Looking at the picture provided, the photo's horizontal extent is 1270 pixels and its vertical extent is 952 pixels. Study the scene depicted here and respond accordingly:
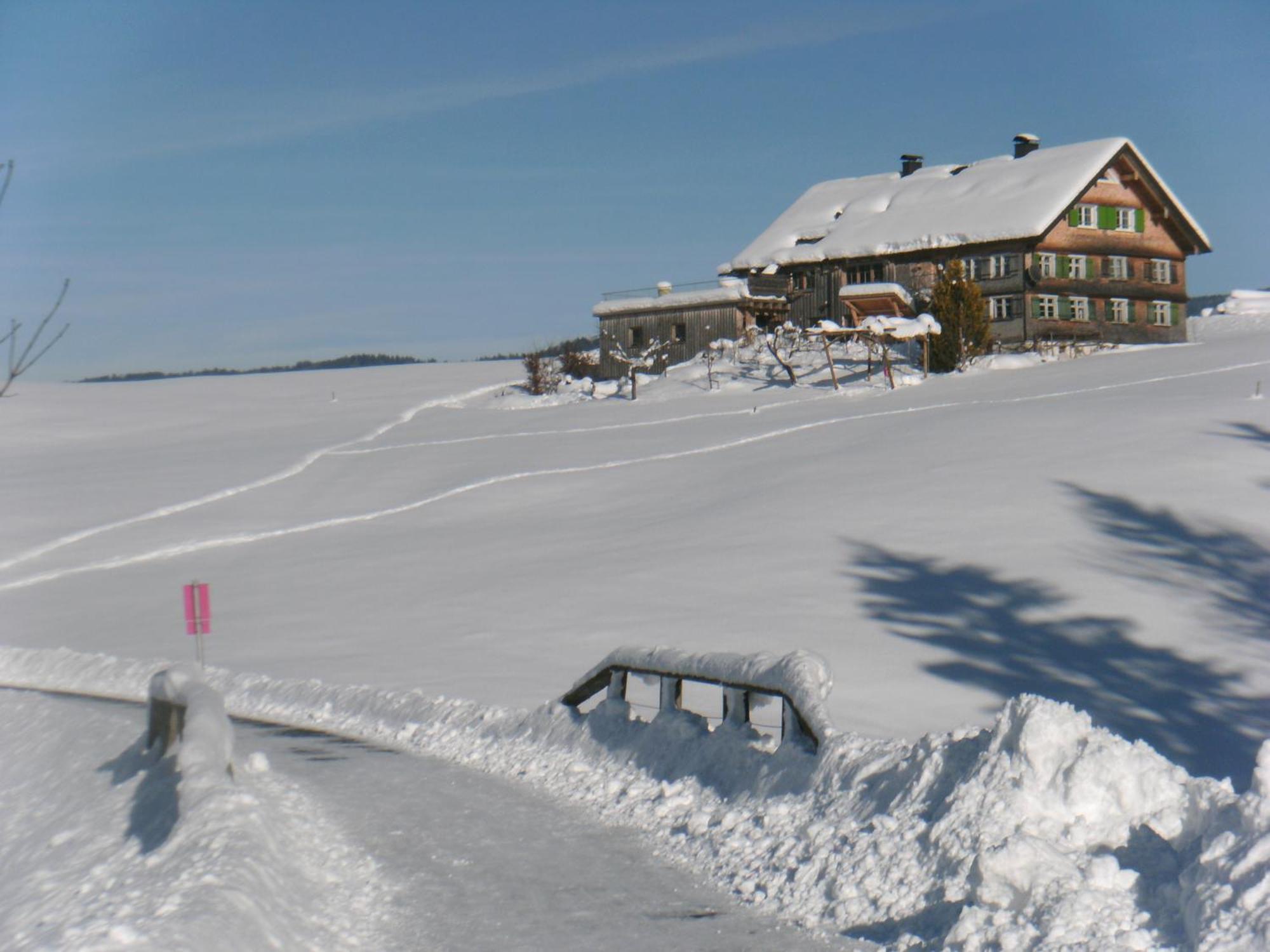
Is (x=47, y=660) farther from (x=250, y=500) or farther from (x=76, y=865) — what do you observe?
(x=250, y=500)

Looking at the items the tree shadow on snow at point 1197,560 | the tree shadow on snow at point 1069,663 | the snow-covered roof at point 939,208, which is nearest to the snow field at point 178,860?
the tree shadow on snow at point 1069,663

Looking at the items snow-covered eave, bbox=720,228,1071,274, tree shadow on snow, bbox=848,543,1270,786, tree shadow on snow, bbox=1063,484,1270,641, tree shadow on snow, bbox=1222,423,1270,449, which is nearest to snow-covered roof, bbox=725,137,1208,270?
snow-covered eave, bbox=720,228,1071,274

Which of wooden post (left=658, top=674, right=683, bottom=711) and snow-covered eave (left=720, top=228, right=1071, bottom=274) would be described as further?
snow-covered eave (left=720, top=228, right=1071, bottom=274)

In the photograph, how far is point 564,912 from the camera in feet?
25.0

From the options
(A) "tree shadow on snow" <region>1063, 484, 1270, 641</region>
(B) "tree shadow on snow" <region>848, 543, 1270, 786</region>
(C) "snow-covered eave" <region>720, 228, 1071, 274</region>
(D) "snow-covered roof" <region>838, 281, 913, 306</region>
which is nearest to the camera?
(B) "tree shadow on snow" <region>848, 543, 1270, 786</region>

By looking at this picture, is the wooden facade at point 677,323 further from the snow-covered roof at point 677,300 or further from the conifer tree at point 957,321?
the conifer tree at point 957,321

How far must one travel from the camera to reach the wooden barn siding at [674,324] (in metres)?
62.1

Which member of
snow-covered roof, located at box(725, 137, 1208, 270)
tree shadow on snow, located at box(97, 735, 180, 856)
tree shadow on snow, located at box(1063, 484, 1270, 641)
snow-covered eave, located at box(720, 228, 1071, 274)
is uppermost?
snow-covered roof, located at box(725, 137, 1208, 270)

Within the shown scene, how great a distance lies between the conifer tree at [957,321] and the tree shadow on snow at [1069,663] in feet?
105

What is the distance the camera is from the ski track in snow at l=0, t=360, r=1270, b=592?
30.8 meters

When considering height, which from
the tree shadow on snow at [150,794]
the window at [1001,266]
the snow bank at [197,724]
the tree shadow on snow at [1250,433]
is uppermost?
the window at [1001,266]

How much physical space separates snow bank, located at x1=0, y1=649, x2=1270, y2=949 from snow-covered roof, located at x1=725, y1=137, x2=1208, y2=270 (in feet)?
161

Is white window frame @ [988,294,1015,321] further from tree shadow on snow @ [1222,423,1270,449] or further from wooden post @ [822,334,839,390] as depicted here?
tree shadow on snow @ [1222,423,1270,449]

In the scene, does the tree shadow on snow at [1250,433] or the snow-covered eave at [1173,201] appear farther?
the snow-covered eave at [1173,201]
